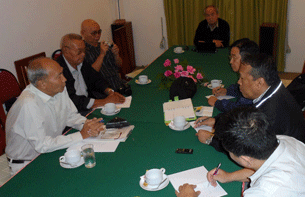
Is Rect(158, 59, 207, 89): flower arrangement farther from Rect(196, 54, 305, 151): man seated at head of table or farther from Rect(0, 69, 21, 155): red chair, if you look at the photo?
Rect(0, 69, 21, 155): red chair

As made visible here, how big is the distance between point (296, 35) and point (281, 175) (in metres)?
4.64

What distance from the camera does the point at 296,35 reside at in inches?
198

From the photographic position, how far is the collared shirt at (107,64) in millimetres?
3559

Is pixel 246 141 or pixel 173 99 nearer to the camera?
pixel 246 141

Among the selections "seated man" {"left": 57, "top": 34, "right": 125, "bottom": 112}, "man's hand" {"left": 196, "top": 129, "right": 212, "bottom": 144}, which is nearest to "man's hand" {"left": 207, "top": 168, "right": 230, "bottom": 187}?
"man's hand" {"left": 196, "top": 129, "right": 212, "bottom": 144}

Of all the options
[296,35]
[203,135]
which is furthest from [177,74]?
[296,35]

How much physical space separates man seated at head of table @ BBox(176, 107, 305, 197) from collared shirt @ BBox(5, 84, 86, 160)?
1.18 metres

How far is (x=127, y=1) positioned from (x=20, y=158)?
4607 millimetres

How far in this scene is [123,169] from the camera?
5.49 ft

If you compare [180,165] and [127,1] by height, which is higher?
[127,1]

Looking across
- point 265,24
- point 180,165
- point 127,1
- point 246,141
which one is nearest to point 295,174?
point 246,141

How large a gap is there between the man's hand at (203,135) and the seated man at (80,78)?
0.96 m

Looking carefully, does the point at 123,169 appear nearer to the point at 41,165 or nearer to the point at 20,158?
the point at 41,165

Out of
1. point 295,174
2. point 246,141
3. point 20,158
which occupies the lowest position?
point 20,158
